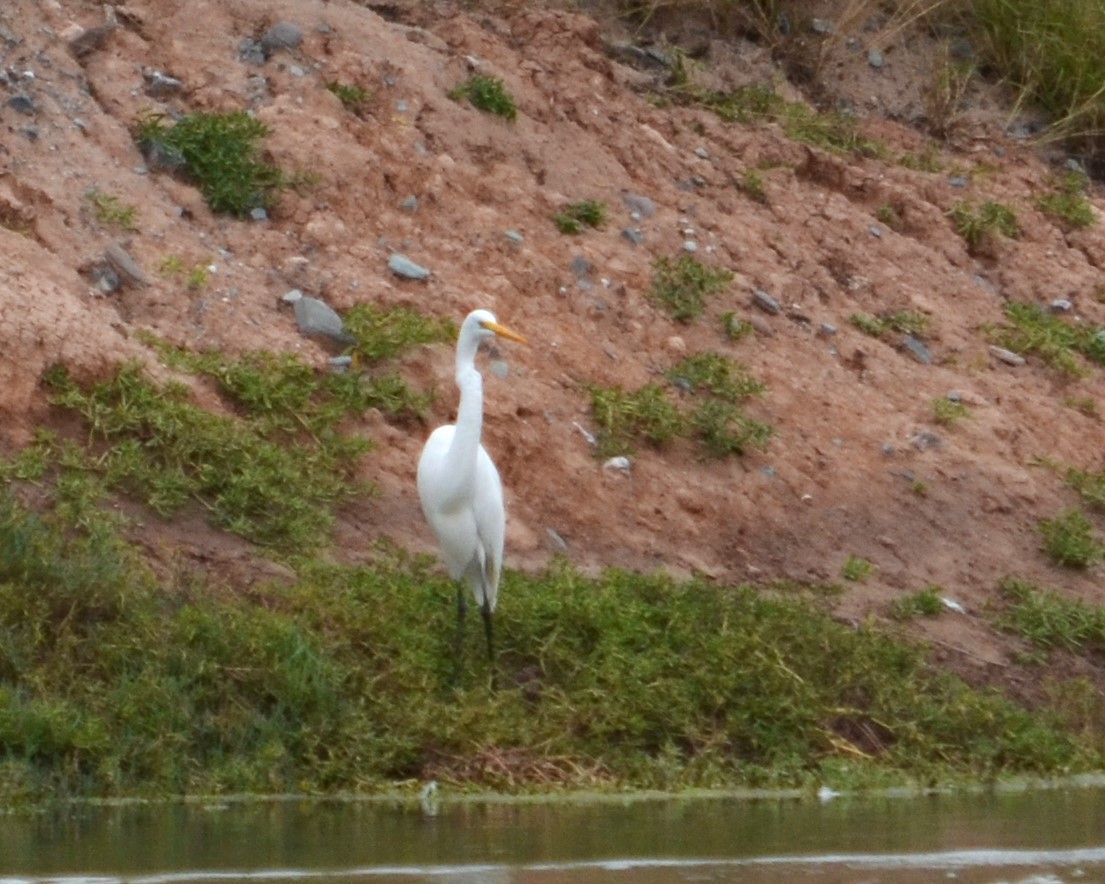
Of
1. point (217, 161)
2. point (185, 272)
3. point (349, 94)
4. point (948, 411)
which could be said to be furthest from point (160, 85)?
point (948, 411)

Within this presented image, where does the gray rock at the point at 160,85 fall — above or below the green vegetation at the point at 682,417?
above

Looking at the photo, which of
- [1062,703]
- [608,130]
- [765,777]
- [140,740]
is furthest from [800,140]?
[140,740]

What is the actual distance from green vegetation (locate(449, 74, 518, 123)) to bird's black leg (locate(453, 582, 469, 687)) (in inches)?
144

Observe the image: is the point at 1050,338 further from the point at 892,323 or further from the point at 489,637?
the point at 489,637

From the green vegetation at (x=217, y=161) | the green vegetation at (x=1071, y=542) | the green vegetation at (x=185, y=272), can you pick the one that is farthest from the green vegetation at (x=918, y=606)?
the green vegetation at (x=217, y=161)

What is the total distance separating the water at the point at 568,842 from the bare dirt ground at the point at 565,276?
5.10ft

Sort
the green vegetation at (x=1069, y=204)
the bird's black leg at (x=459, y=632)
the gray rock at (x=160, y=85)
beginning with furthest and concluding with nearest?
the green vegetation at (x=1069, y=204), the gray rock at (x=160, y=85), the bird's black leg at (x=459, y=632)

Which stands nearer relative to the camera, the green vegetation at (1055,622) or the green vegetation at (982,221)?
the green vegetation at (1055,622)

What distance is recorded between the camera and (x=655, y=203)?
1189cm

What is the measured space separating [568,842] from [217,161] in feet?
15.9

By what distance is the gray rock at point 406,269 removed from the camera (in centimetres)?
1060

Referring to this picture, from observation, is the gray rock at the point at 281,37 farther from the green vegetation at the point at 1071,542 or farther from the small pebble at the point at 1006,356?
the green vegetation at the point at 1071,542

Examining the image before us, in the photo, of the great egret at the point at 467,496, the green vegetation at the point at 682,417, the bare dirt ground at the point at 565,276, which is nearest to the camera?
the great egret at the point at 467,496

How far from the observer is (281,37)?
1141cm
